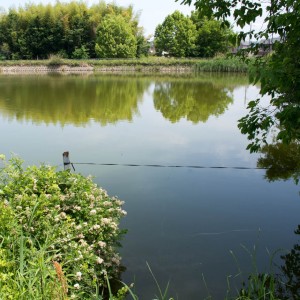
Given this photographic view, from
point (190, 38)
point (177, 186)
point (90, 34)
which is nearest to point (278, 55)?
point (177, 186)

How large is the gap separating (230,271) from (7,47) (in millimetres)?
46033

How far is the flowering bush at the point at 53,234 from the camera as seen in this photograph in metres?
2.22

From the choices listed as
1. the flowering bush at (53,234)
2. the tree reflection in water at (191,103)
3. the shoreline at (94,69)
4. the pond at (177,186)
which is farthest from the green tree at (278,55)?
the shoreline at (94,69)

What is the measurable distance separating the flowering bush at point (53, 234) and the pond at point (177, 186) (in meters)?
0.79

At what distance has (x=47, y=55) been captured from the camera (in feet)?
144

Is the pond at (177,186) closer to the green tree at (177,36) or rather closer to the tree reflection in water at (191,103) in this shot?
the tree reflection in water at (191,103)

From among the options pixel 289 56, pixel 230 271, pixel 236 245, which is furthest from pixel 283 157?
pixel 289 56

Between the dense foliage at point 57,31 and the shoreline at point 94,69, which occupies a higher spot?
the dense foliage at point 57,31

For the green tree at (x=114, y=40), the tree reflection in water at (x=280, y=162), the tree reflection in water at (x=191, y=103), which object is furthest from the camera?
the green tree at (x=114, y=40)

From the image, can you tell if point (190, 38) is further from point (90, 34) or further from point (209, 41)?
point (90, 34)

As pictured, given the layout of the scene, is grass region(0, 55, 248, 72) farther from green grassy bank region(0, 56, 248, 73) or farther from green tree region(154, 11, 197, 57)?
green tree region(154, 11, 197, 57)

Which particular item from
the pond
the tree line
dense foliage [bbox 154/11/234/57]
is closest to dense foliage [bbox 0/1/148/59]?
the tree line

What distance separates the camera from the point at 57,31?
1727 inches

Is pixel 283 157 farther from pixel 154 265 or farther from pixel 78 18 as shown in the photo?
pixel 78 18
